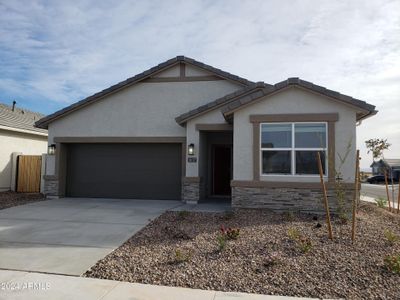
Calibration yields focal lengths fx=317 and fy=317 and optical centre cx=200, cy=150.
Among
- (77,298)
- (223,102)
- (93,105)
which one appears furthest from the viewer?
(93,105)

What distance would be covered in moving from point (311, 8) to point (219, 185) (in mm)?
8666

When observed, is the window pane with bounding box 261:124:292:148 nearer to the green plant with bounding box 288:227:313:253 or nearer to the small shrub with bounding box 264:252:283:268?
the green plant with bounding box 288:227:313:253

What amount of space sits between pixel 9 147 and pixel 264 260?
1535 cm

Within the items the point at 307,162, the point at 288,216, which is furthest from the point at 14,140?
the point at 307,162

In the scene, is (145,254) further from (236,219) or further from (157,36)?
(157,36)

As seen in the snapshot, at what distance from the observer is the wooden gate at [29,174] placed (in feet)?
52.5

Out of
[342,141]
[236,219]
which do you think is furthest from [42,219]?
[342,141]

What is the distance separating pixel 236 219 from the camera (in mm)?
8766

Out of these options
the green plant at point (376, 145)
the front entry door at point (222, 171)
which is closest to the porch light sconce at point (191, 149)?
the front entry door at point (222, 171)

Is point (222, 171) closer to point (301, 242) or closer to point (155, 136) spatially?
point (155, 136)

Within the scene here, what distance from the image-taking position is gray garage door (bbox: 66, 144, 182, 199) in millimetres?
13336

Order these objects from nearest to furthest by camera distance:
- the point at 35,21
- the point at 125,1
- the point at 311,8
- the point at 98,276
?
the point at 98,276 < the point at 311,8 < the point at 125,1 < the point at 35,21

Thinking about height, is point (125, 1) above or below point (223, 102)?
above

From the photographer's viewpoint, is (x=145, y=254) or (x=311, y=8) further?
(x=311, y=8)
